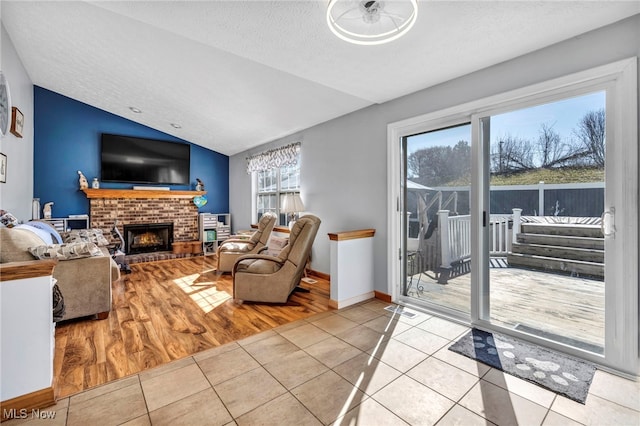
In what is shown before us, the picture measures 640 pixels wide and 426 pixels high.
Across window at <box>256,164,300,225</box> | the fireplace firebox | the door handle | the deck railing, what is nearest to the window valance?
window at <box>256,164,300,225</box>

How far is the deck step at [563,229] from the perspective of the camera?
2097 millimetres

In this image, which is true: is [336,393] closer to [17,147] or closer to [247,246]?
[247,246]

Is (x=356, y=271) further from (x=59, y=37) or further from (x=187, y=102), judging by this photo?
(x=59, y=37)

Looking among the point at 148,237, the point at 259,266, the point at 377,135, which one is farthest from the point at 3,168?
the point at 377,135

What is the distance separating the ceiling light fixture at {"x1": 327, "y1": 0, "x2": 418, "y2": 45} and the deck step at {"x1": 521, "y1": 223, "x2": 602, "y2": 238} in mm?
1867

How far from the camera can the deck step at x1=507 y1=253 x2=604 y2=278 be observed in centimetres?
211

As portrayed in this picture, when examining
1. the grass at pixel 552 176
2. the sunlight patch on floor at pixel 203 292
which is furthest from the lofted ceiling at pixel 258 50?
the sunlight patch on floor at pixel 203 292

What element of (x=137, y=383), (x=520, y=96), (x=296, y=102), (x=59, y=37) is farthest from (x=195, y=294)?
(x=520, y=96)

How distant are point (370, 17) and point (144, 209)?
579 cm

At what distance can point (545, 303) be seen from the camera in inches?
92.4

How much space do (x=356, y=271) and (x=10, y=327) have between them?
2712 millimetres

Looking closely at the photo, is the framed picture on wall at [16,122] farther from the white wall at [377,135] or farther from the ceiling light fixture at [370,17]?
the ceiling light fixture at [370,17]

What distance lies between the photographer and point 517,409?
1600mm

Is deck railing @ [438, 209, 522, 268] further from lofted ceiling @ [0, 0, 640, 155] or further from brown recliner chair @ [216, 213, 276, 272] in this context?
brown recliner chair @ [216, 213, 276, 272]
